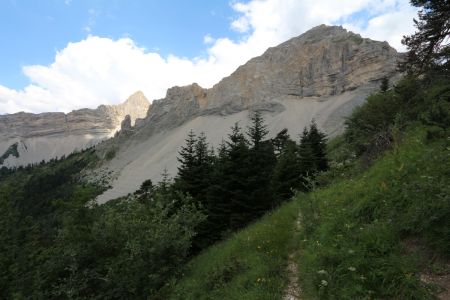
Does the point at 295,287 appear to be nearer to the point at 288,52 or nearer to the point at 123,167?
the point at 123,167

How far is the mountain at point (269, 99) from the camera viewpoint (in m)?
116

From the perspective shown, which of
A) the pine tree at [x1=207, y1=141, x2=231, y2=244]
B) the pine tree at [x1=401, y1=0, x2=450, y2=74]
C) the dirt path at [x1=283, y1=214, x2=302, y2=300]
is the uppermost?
the pine tree at [x1=401, y1=0, x2=450, y2=74]

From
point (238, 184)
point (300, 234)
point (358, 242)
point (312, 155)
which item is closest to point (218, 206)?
point (238, 184)

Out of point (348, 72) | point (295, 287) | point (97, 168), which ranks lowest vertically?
point (97, 168)

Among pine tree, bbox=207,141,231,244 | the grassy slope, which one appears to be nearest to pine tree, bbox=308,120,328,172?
pine tree, bbox=207,141,231,244

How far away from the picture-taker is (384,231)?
6582 millimetres

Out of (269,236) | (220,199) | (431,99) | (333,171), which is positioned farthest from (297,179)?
(269,236)

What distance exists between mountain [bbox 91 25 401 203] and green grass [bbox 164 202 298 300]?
290ft

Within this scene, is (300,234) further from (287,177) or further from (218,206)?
(287,177)

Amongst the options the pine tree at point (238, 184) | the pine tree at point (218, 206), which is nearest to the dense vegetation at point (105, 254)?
the pine tree at point (238, 184)

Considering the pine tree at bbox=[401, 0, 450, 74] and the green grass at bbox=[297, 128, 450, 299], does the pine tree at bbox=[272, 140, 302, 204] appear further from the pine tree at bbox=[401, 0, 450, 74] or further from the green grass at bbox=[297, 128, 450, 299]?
the green grass at bbox=[297, 128, 450, 299]

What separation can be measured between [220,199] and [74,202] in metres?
9.12

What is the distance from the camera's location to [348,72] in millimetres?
128000

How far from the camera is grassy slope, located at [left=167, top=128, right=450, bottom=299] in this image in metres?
5.67
